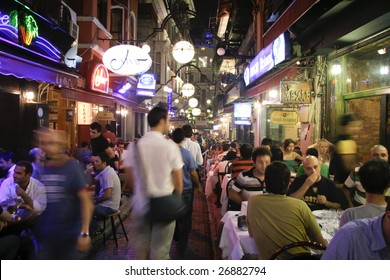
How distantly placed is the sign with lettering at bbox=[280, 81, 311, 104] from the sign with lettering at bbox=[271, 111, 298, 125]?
8.23 ft

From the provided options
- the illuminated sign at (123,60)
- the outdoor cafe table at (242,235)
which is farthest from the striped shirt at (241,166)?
the illuminated sign at (123,60)

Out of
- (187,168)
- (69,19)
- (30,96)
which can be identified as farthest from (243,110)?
Answer: (187,168)

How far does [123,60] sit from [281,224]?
944 cm

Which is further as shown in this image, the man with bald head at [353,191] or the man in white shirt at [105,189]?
the man in white shirt at [105,189]

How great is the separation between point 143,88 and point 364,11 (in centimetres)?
1419

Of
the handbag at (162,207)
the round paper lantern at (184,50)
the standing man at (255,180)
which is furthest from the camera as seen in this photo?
the round paper lantern at (184,50)

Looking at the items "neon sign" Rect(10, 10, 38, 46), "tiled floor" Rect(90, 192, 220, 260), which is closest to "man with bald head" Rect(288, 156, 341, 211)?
"tiled floor" Rect(90, 192, 220, 260)

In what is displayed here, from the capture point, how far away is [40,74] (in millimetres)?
7148

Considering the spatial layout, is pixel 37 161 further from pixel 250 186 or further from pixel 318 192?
pixel 318 192

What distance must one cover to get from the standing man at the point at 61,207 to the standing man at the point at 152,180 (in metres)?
0.58

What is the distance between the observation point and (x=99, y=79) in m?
12.3

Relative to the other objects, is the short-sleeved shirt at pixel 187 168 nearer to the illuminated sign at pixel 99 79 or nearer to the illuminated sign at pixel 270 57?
the illuminated sign at pixel 270 57

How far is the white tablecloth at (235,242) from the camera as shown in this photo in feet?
12.4

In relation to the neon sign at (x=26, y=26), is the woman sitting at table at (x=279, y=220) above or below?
below
